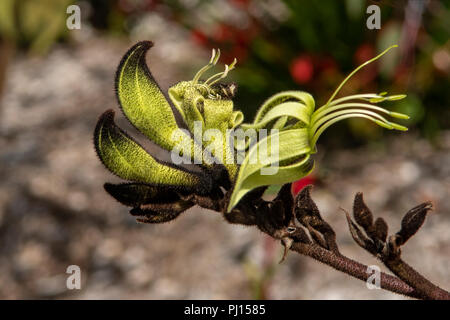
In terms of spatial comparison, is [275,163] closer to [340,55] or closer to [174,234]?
[174,234]

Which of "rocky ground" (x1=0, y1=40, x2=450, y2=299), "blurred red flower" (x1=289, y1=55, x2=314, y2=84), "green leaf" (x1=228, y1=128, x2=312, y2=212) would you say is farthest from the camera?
"blurred red flower" (x1=289, y1=55, x2=314, y2=84)

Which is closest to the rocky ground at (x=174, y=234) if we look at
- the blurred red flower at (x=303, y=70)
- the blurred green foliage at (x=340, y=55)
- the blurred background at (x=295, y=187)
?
the blurred background at (x=295, y=187)

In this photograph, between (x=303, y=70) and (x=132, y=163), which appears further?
(x=303, y=70)

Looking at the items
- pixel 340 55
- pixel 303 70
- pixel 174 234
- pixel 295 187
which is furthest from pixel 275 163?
pixel 340 55

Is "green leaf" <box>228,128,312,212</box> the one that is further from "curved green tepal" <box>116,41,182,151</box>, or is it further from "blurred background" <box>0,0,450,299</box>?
"blurred background" <box>0,0,450,299</box>

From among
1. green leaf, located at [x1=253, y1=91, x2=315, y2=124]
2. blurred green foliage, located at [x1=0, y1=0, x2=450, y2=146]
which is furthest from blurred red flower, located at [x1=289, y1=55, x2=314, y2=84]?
green leaf, located at [x1=253, y1=91, x2=315, y2=124]

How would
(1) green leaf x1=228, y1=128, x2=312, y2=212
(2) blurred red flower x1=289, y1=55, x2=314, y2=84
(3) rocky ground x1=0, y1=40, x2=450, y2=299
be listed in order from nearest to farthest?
(1) green leaf x1=228, y1=128, x2=312, y2=212, (3) rocky ground x1=0, y1=40, x2=450, y2=299, (2) blurred red flower x1=289, y1=55, x2=314, y2=84
